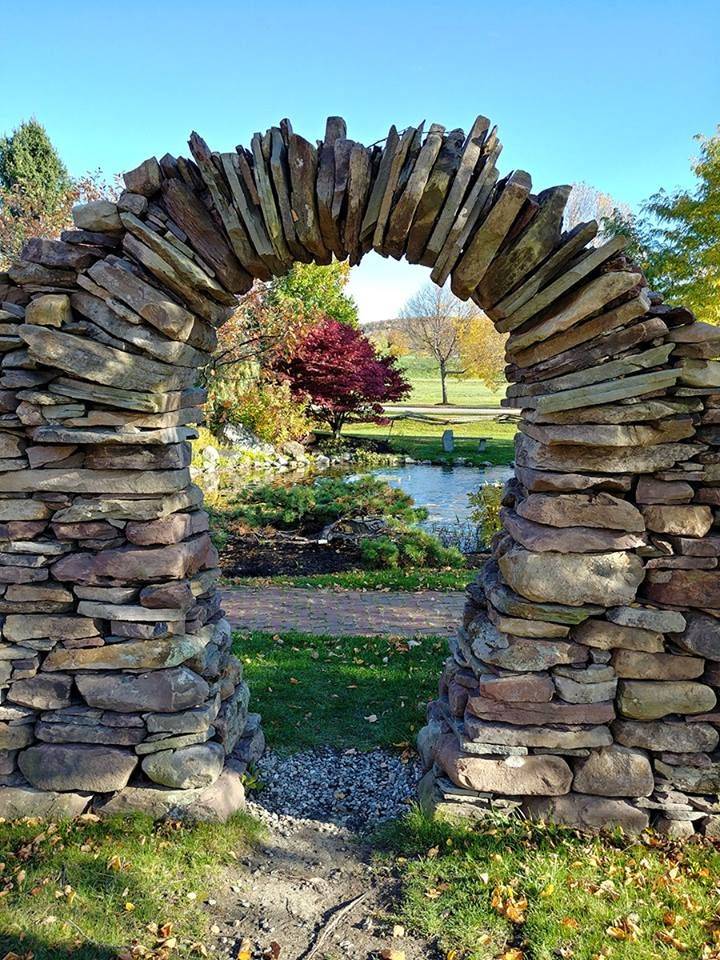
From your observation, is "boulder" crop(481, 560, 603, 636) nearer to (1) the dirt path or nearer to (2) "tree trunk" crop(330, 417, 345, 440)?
(1) the dirt path

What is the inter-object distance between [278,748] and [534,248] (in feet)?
11.8

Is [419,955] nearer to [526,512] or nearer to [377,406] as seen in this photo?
[526,512]

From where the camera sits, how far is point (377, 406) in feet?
82.1

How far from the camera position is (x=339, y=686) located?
5609 millimetres

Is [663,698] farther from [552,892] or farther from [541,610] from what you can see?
[552,892]

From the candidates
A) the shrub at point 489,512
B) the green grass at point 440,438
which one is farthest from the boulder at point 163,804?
the green grass at point 440,438

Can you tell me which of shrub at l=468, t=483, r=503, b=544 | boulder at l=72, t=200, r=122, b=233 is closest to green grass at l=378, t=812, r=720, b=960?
boulder at l=72, t=200, r=122, b=233

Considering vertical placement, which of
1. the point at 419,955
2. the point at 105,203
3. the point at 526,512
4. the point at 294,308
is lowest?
the point at 419,955

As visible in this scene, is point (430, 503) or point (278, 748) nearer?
point (278, 748)

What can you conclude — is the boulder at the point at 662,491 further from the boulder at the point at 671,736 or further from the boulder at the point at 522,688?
the boulder at the point at 671,736

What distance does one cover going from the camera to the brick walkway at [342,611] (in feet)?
24.1

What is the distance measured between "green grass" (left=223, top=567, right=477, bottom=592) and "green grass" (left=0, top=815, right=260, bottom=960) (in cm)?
567

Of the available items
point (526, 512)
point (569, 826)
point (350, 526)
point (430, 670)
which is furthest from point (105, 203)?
point (350, 526)

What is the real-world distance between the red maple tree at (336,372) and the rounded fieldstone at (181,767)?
742 inches
